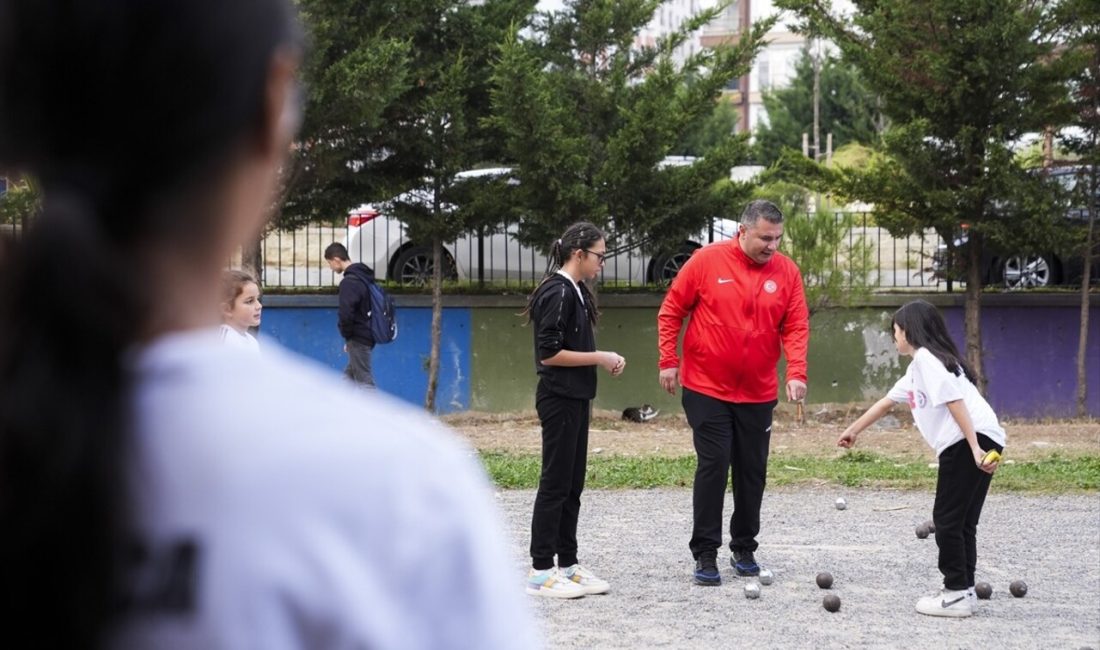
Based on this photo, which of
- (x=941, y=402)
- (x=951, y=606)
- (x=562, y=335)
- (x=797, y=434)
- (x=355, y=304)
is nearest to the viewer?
(x=941, y=402)

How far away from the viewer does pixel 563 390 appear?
7539 mm

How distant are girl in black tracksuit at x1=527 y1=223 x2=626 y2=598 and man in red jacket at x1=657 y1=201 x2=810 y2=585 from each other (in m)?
0.67

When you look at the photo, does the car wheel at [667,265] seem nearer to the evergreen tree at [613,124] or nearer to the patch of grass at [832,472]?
the evergreen tree at [613,124]

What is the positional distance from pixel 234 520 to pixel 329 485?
74 mm

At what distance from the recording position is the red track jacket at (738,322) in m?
8.03

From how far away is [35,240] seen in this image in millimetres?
1029

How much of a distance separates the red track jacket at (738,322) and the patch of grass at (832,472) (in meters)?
3.50

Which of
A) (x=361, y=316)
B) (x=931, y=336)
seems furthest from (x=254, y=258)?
(x=931, y=336)

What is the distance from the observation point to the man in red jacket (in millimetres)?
8008

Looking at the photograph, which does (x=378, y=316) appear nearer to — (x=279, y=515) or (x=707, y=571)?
(x=707, y=571)

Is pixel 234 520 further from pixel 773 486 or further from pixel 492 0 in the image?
pixel 492 0

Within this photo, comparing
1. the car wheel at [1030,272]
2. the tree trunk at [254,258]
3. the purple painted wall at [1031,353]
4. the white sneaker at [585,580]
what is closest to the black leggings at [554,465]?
the white sneaker at [585,580]

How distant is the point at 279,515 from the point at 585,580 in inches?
266

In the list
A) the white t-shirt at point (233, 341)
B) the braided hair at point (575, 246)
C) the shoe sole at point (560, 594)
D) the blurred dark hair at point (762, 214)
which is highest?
the blurred dark hair at point (762, 214)
